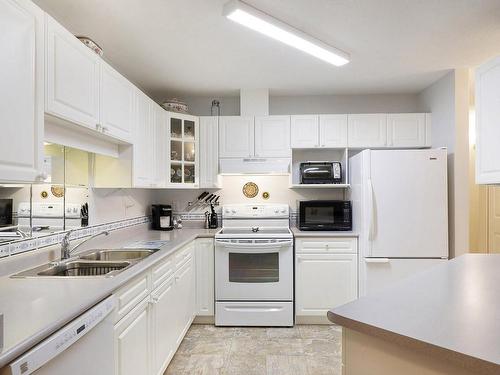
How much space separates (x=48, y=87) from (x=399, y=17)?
213 centimetres

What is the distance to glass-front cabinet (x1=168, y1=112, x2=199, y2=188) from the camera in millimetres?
3291

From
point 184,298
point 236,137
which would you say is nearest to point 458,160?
point 236,137

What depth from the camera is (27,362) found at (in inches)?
34.6

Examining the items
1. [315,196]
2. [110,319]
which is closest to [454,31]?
[315,196]

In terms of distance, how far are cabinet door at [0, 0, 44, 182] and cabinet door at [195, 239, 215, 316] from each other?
1917mm

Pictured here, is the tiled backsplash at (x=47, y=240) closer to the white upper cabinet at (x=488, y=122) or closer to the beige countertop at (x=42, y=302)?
the beige countertop at (x=42, y=302)

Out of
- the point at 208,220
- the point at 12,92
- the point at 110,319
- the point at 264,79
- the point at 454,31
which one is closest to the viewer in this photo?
the point at 12,92

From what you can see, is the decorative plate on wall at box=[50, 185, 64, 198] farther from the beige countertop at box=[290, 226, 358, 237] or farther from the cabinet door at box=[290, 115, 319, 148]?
the cabinet door at box=[290, 115, 319, 148]

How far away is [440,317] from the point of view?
0.97 m

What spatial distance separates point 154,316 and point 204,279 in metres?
1.12

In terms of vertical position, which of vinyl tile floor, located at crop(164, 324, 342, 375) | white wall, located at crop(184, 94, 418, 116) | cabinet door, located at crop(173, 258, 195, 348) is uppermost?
white wall, located at crop(184, 94, 418, 116)

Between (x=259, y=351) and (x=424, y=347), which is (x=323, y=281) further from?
(x=424, y=347)

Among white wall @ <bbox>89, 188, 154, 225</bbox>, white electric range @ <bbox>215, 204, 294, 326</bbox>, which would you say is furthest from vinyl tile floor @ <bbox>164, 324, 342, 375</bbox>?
white wall @ <bbox>89, 188, 154, 225</bbox>

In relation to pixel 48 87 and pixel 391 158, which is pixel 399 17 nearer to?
pixel 391 158
